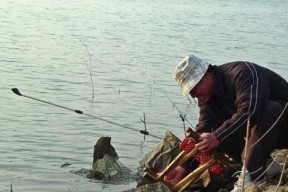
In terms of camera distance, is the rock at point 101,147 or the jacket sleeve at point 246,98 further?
the rock at point 101,147

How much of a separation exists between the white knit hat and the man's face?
1.9 inches

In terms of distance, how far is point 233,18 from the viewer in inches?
1340

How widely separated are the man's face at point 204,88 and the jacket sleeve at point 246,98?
23 centimetres

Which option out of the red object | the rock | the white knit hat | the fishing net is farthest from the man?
the rock

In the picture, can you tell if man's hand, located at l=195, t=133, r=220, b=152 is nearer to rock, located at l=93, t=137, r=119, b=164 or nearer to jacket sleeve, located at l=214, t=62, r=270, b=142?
jacket sleeve, located at l=214, t=62, r=270, b=142

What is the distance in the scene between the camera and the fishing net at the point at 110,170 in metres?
7.77

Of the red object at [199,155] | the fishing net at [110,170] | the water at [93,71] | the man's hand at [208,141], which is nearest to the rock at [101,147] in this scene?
the fishing net at [110,170]

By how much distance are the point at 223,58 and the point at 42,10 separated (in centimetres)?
1303

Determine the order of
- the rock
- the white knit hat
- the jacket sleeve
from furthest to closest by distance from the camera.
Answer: the rock
the white knit hat
the jacket sleeve

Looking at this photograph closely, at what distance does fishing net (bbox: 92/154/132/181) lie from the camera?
777 centimetres

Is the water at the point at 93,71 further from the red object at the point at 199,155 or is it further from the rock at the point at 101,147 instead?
the red object at the point at 199,155

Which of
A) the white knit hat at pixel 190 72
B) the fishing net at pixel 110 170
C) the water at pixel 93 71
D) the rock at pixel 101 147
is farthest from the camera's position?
the water at pixel 93 71

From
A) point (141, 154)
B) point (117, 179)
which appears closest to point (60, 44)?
point (141, 154)

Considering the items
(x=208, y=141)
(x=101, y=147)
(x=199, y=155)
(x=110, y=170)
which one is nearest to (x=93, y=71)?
(x=101, y=147)
